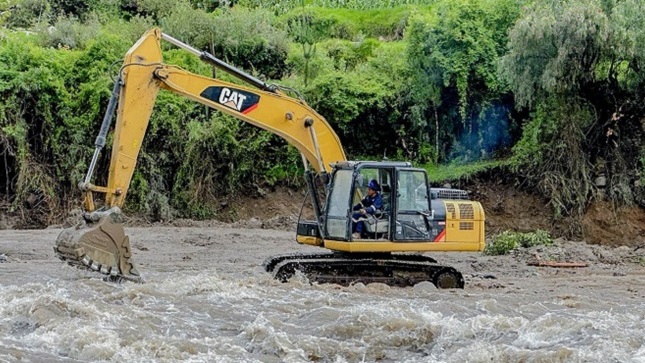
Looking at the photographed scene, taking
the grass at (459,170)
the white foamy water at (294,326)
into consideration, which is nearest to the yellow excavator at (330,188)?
the white foamy water at (294,326)

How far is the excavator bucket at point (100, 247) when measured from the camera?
1277 centimetres

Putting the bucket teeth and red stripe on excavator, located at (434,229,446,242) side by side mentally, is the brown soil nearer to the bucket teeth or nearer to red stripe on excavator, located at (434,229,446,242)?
red stripe on excavator, located at (434,229,446,242)

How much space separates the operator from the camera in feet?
47.8

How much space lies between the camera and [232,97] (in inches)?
588

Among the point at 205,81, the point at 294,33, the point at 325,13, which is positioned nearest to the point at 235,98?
the point at 205,81

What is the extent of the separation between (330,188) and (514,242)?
7.28 metres

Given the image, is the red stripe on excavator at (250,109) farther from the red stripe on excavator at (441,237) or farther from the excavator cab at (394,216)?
the red stripe on excavator at (441,237)

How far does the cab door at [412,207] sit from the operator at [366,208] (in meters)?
0.32

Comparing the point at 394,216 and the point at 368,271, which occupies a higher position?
the point at 394,216

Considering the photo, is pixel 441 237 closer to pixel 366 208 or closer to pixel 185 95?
pixel 366 208

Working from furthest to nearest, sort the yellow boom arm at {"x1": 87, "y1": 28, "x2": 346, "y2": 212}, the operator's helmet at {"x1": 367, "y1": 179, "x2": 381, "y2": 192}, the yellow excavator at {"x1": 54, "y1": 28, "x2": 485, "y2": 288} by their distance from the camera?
the operator's helmet at {"x1": 367, "y1": 179, "x2": 381, "y2": 192}
the yellow excavator at {"x1": 54, "y1": 28, "x2": 485, "y2": 288}
the yellow boom arm at {"x1": 87, "y1": 28, "x2": 346, "y2": 212}

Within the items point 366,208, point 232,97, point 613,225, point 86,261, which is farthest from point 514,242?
point 86,261

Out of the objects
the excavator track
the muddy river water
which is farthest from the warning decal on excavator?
the muddy river water

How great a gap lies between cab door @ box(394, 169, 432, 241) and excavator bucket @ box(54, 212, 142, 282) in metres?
4.24
